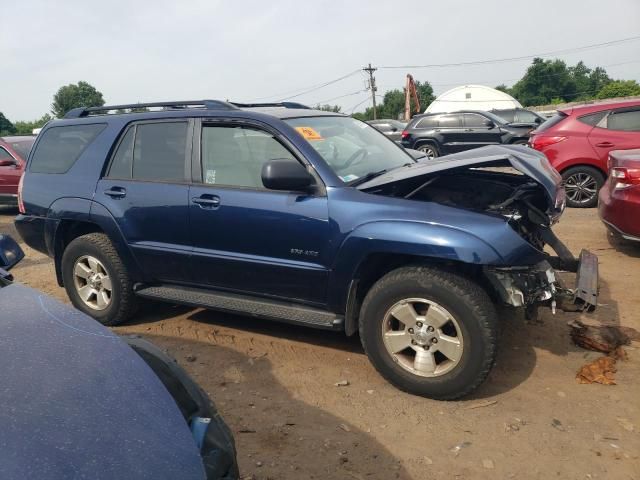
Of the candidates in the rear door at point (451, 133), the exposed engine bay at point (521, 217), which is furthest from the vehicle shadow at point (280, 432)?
the rear door at point (451, 133)

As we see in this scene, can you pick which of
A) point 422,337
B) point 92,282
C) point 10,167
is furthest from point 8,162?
point 422,337

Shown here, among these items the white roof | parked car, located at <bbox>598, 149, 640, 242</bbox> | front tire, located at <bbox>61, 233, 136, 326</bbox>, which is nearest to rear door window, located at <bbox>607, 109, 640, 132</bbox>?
parked car, located at <bbox>598, 149, 640, 242</bbox>

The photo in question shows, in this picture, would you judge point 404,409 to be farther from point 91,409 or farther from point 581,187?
point 581,187

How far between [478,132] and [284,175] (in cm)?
1273

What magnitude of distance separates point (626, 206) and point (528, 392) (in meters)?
3.13

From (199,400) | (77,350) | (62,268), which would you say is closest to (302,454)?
(199,400)

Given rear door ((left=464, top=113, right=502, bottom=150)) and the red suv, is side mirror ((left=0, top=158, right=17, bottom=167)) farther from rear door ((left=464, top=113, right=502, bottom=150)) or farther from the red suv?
rear door ((left=464, top=113, right=502, bottom=150))

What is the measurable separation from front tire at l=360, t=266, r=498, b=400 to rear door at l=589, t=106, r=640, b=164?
6.49 m

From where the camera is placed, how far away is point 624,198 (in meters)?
5.61

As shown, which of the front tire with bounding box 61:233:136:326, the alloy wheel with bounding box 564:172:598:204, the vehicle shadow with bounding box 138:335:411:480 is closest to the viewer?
the vehicle shadow with bounding box 138:335:411:480

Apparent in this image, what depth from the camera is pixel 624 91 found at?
57062mm

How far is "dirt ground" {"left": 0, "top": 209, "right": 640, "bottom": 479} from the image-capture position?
274 cm

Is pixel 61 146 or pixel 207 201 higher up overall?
pixel 61 146

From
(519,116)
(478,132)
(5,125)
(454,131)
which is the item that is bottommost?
(478,132)
